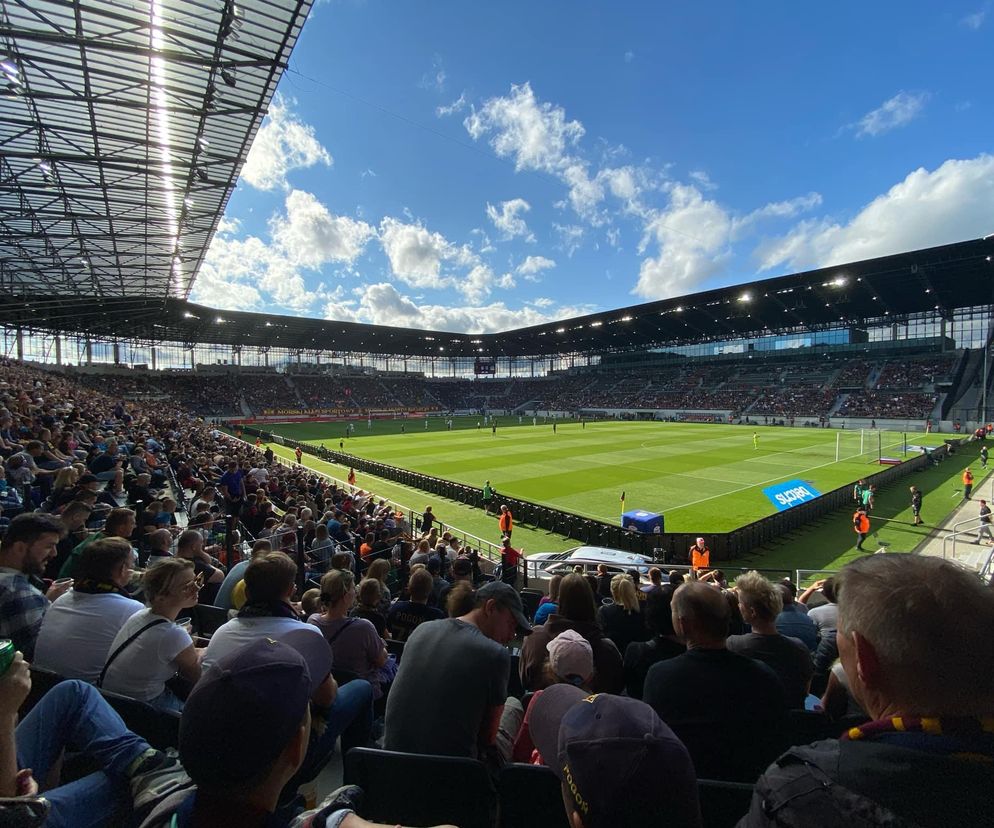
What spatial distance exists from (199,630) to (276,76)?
15217 mm

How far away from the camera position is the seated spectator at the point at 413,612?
16.3 feet

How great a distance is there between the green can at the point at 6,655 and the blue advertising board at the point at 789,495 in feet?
71.5

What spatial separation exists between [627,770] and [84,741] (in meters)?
2.75

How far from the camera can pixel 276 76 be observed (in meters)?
13.6

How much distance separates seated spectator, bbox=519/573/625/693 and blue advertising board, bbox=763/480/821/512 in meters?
18.5

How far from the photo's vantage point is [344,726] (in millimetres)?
3154

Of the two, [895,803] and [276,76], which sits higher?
[276,76]

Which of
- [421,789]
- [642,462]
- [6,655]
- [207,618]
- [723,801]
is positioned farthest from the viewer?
[642,462]

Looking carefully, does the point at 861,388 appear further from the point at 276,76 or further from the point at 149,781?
the point at 149,781

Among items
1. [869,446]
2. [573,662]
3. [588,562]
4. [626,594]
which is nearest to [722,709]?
[573,662]

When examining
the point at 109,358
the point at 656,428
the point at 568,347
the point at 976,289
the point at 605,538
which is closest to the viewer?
the point at 605,538

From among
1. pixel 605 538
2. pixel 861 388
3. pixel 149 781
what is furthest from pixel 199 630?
pixel 861 388

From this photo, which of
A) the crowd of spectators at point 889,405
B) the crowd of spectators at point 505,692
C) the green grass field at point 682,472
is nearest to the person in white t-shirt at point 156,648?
the crowd of spectators at point 505,692

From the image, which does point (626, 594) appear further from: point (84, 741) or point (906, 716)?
point (84, 741)
